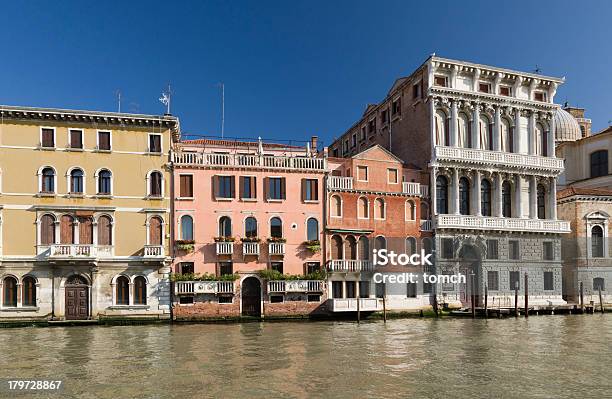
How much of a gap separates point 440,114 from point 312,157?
8799mm

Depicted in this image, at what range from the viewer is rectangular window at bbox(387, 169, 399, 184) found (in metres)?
36.1

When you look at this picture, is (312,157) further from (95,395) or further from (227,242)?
(95,395)

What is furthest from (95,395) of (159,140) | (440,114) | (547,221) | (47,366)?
(547,221)

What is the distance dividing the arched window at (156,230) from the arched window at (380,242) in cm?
1220

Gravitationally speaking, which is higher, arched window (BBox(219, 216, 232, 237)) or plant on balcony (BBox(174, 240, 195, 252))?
arched window (BBox(219, 216, 232, 237))

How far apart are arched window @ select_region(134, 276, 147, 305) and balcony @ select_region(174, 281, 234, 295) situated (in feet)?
5.54

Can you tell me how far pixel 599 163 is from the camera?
4581 cm

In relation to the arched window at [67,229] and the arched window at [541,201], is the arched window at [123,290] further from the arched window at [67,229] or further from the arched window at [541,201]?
the arched window at [541,201]

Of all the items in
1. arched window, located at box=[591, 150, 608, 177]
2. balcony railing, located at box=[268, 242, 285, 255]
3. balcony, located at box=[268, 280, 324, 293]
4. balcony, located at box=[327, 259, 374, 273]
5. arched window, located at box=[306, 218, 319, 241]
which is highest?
arched window, located at box=[591, 150, 608, 177]

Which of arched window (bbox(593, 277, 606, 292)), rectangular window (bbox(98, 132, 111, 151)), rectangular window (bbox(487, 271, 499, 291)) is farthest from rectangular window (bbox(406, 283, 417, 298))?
rectangular window (bbox(98, 132, 111, 151))

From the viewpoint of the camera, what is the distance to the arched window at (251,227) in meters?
33.2

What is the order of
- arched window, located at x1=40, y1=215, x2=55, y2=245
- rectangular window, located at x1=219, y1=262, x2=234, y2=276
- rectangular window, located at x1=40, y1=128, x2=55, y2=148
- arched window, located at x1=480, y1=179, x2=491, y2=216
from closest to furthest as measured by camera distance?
arched window, located at x1=40, y1=215, x2=55, y2=245 < rectangular window, located at x1=40, y1=128, x2=55, y2=148 < rectangular window, located at x1=219, y1=262, x2=234, y2=276 < arched window, located at x1=480, y1=179, x2=491, y2=216

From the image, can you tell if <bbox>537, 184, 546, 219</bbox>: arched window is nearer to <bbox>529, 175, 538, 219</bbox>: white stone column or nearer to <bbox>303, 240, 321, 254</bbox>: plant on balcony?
<bbox>529, 175, 538, 219</bbox>: white stone column

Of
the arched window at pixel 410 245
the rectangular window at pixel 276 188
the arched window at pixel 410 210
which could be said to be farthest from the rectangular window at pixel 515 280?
the rectangular window at pixel 276 188
